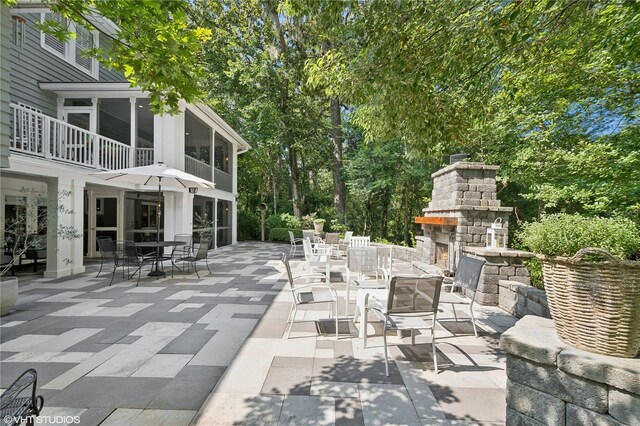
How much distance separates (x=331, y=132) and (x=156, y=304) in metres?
14.2

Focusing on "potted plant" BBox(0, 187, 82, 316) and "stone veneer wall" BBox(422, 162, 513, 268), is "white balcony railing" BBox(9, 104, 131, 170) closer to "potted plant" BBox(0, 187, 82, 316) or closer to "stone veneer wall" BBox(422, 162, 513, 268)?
"potted plant" BBox(0, 187, 82, 316)

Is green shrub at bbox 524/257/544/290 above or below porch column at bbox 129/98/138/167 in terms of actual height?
below

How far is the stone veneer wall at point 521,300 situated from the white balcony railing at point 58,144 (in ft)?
31.9

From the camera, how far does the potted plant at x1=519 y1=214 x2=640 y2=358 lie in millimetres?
1661

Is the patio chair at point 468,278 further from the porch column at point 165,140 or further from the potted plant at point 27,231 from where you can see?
the porch column at point 165,140

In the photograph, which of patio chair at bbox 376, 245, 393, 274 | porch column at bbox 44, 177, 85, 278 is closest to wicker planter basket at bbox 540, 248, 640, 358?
patio chair at bbox 376, 245, 393, 274

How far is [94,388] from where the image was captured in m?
2.57

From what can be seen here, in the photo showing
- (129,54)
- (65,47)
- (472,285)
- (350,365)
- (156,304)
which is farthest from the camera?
(65,47)

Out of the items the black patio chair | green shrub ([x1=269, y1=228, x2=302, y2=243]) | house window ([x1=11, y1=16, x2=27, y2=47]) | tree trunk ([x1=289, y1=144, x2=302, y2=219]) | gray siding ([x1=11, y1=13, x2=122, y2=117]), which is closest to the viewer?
the black patio chair

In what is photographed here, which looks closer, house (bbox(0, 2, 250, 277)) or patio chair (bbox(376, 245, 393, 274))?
patio chair (bbox(376, 245, 393, 274))

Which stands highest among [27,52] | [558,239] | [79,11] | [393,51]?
[27,52]

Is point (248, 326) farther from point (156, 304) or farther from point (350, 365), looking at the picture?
point (156, 304)

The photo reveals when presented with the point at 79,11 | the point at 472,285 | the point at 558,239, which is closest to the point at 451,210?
the point at 472,285

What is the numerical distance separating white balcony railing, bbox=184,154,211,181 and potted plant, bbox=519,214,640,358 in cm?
1122
